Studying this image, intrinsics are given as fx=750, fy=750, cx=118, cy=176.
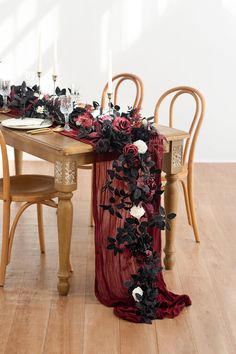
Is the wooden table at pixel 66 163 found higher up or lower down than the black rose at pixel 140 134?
lower down

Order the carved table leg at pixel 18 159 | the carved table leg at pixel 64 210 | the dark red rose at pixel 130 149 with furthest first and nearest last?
the carved table leg at pixel 18 159 → the carved table leg at pixel 64 210 → the dark red rose at pixel 130 149

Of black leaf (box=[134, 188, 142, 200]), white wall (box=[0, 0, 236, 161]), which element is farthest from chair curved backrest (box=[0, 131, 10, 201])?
white wall (box=[0, 0, 236, 161])

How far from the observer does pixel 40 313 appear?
3359mm

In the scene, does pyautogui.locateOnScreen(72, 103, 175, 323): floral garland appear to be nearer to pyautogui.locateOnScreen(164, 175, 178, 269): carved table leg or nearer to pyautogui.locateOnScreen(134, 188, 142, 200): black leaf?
pyautogui.locateOnScreen(134, 188, 142, 200): black leaf

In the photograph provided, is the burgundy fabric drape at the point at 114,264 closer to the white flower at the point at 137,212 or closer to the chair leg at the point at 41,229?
the white flower at the point at 137,212

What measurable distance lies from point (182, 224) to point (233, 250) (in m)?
0.51

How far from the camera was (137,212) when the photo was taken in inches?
131

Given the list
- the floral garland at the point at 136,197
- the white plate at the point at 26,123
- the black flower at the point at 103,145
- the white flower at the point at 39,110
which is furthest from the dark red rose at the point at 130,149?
the white flower at the point at 39,110

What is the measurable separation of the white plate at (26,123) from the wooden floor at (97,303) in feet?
2.39

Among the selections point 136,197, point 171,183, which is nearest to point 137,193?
point 136,197

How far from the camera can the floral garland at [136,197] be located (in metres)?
3.29

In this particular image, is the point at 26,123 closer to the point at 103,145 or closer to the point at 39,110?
the point at 39,110

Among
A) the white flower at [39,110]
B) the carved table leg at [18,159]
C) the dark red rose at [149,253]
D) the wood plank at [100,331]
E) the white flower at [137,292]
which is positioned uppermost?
the white flower at [39,110]

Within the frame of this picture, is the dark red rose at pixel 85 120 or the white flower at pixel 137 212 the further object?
the dark red rose at pixel 85 120
